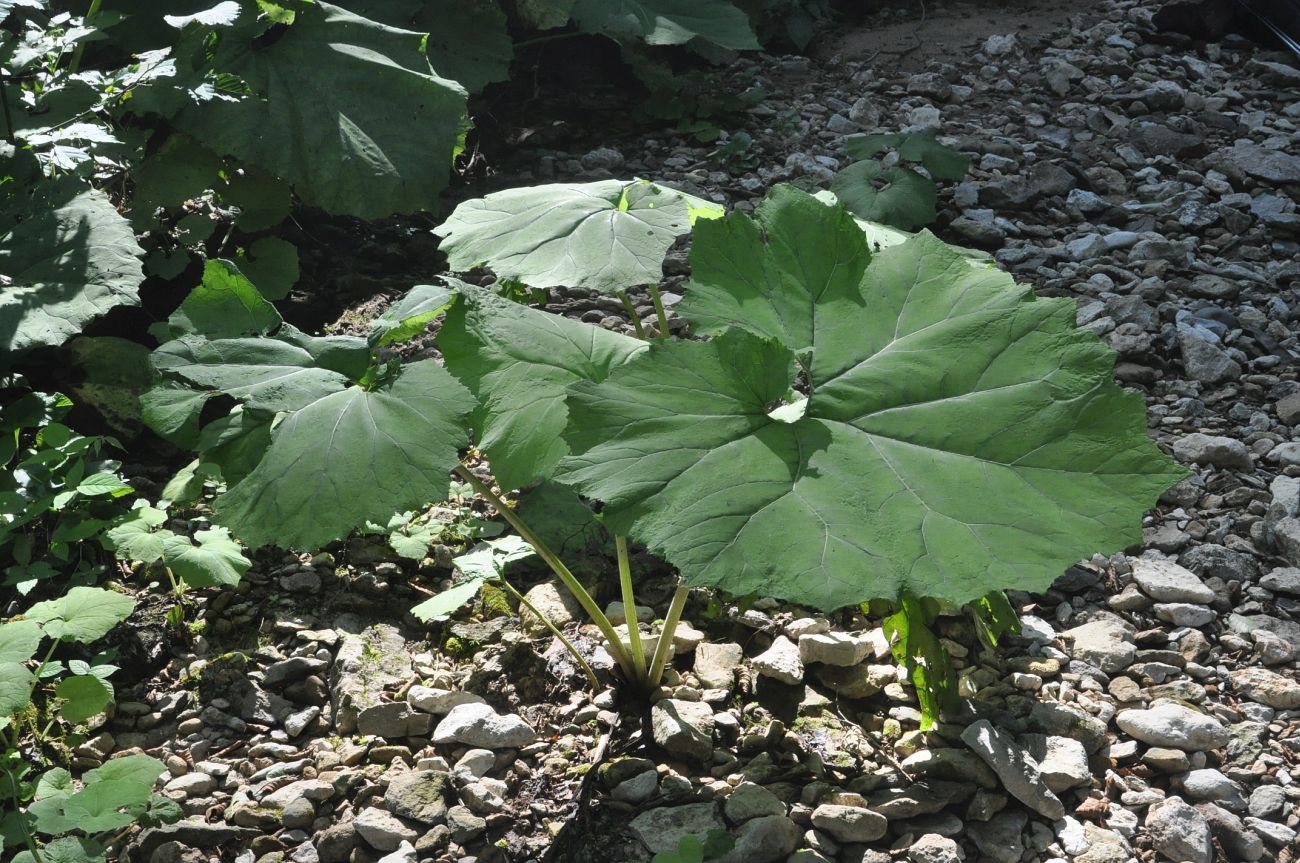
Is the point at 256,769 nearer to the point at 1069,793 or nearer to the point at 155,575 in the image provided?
the point at 155,575

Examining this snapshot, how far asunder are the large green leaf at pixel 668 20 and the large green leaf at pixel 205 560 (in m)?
2.50

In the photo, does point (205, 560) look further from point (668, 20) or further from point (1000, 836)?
point (668, 20)

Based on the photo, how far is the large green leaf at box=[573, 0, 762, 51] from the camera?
3916 mm

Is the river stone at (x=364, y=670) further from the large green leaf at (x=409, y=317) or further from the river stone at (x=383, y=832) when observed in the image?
the large green leaf at (x=409, y=317)

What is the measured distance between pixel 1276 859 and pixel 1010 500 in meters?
0.77

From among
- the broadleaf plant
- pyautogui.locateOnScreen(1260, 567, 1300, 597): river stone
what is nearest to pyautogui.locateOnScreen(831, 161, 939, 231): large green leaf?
the broadleaf plant

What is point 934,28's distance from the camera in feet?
16.3

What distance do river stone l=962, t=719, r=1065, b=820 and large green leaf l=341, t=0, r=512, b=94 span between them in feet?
9.08

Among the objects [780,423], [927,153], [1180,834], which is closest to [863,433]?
[780,423]

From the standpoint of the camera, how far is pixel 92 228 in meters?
2.50

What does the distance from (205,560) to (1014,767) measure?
1.44 m

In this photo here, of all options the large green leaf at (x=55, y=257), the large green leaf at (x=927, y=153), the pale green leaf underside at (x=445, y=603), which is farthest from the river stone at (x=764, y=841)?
the large green leaf at (x=927, y=153)

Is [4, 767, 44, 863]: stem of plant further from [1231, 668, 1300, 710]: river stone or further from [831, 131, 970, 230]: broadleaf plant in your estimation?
[831, 131, 970, 230]: broadleaf plant

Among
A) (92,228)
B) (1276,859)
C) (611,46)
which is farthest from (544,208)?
(611,46)
